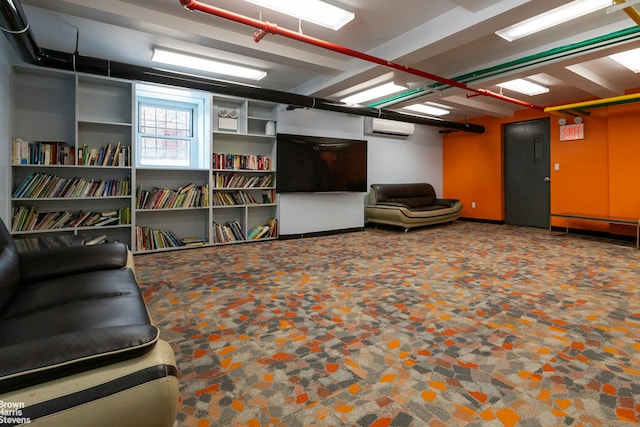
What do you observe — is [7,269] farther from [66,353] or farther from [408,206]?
[408,206]

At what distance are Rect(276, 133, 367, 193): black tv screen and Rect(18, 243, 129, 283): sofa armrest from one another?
3.55 m

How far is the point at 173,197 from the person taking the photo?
478 centimetres

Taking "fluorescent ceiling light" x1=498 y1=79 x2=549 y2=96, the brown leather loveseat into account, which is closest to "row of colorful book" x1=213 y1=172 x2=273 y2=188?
the brown leather loveseat

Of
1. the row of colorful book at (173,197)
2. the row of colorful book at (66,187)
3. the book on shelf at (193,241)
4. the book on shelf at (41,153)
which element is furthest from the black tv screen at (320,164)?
the book on shelf at (41,153)

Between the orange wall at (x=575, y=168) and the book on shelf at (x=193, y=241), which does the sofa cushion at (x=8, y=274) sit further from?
the orange wall at (x=575, y=168)

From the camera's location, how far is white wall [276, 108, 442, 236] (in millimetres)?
5844

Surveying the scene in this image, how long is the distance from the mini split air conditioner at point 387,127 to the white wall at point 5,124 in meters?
5.66

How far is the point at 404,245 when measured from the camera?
5168mm

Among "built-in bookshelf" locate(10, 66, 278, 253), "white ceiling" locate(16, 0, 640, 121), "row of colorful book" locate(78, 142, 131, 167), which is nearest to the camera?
"white ceiling" locate(16, 0, 640, 121)

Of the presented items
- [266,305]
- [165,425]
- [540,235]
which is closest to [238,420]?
[165,425]

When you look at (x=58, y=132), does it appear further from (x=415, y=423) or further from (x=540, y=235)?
(x=540, y=235)

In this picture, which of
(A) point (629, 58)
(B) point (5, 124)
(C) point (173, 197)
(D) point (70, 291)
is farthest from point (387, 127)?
(D) point (70, 291)

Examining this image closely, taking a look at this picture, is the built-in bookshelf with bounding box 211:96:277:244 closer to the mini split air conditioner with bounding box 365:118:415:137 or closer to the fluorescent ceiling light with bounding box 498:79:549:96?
the mini split air conditioner with bounding box 365:118:415:137

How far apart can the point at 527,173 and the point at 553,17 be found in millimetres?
4994
